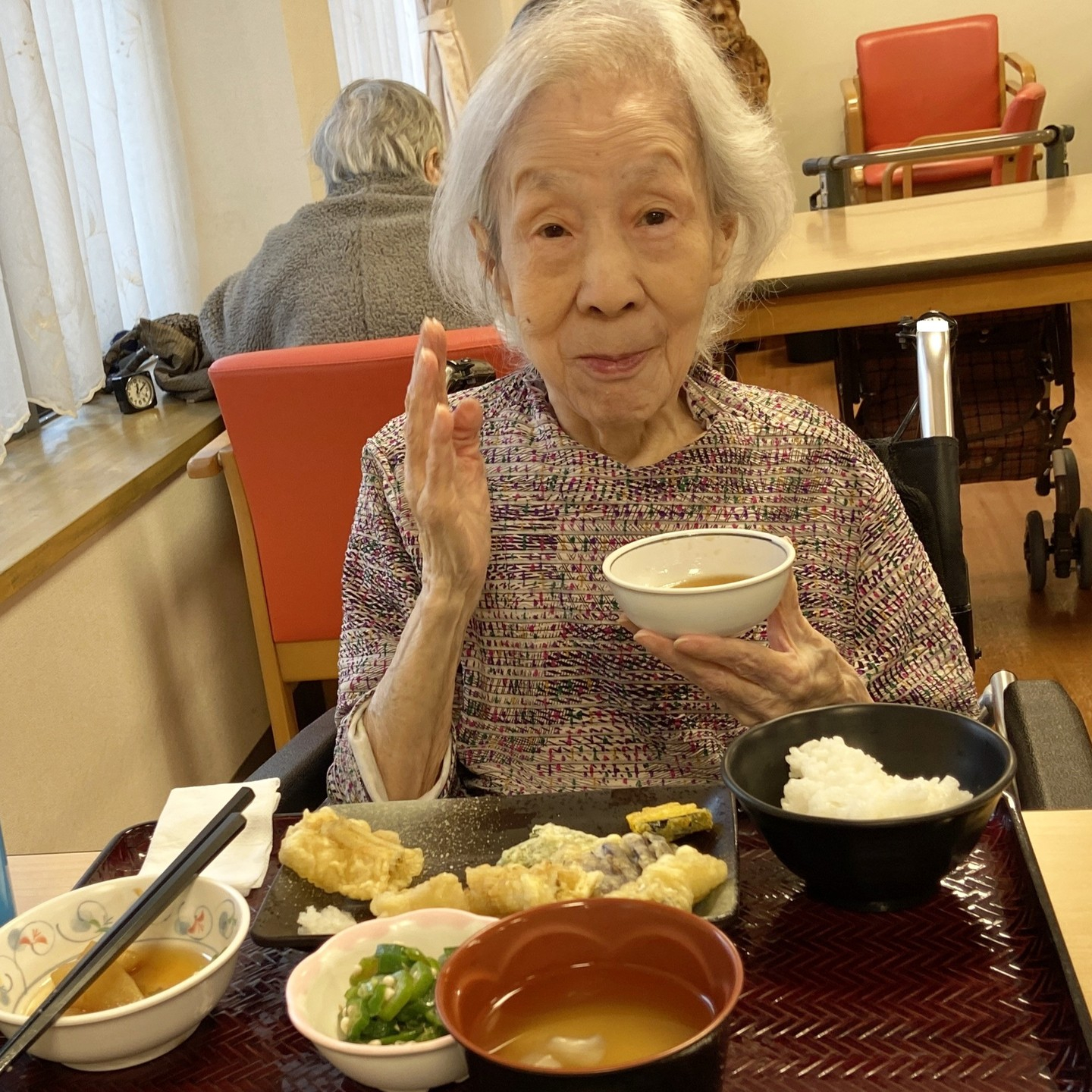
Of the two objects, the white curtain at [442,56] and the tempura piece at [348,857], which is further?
the white curtain at [442,56]

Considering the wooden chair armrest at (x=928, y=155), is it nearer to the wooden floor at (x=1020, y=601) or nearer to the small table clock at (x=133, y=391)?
the wooden floor at (x=1020, y=601)

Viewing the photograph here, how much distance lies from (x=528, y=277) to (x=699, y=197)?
194 mm

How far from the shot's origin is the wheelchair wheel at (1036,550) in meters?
3.55

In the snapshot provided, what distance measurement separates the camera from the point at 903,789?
0.84 m

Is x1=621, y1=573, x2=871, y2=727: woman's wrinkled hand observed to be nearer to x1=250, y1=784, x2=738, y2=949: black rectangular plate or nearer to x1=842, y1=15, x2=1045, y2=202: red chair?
x1=250, y1=784, x2=738, y2=949: black rectangular plate

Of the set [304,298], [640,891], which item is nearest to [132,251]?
[304,298]

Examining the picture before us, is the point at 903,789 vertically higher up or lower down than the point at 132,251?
lower down

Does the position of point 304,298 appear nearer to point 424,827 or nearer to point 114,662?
point 114,662

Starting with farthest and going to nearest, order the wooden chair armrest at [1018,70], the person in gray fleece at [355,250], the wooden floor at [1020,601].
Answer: the wooden chair armrest at [1018,70] → the wooden floor at [1020,601] → the person in gray fleece at [355,250]

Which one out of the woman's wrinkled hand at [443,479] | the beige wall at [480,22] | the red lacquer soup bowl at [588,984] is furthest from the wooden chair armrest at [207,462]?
the beige wall at [480,22]

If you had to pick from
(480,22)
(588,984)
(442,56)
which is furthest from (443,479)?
(480,22)

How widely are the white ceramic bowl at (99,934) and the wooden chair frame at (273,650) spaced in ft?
5.84

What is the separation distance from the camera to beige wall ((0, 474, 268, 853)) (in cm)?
197

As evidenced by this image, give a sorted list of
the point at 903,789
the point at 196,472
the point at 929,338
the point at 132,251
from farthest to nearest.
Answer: the point at 132,251 < the point at 196,472 < the point at 929,338 < the point at 903,789
